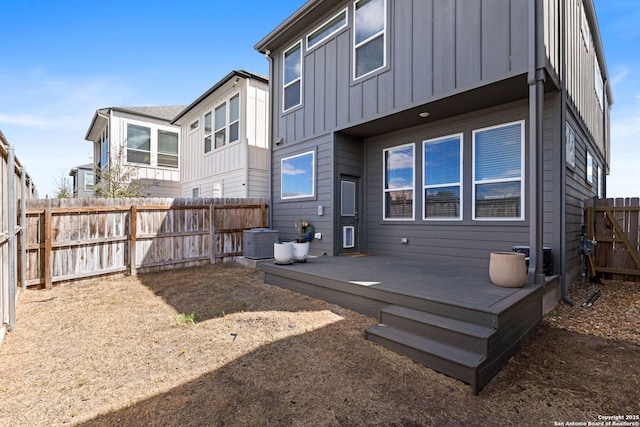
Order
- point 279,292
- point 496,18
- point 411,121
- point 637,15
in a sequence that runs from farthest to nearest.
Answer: point 637,15 → point 411,121 → point 279,292 → point 496,18

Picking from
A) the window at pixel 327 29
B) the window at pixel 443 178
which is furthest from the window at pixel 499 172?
the window at pixel 327 29

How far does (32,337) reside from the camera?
346 cm

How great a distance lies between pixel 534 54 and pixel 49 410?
19.8 ft

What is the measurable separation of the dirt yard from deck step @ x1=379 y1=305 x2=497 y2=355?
0.32 m

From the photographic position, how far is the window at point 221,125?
1110cm

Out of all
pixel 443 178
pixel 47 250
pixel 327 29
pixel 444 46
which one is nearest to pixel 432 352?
pixel 443 178

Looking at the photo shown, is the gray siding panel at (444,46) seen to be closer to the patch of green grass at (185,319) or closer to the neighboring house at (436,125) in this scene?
the neighboring house at (436,125)

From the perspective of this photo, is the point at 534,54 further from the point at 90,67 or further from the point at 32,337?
the point at 90,67

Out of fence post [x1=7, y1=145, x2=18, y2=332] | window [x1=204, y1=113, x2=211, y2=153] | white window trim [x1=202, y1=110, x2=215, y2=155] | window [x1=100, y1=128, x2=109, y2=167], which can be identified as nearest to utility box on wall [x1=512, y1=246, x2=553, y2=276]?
fence post [x1=7, y1=145, x2=18, y2=332]

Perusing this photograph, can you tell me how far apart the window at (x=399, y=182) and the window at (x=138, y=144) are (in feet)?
39.3

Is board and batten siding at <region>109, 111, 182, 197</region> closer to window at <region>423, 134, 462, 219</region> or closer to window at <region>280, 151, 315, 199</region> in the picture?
window at <region>280, 151, 315, 199</region>

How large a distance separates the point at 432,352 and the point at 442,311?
1.71 ft

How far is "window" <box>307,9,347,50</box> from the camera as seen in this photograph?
6.67m

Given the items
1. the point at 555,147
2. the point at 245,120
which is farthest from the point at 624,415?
the point at 245,120
